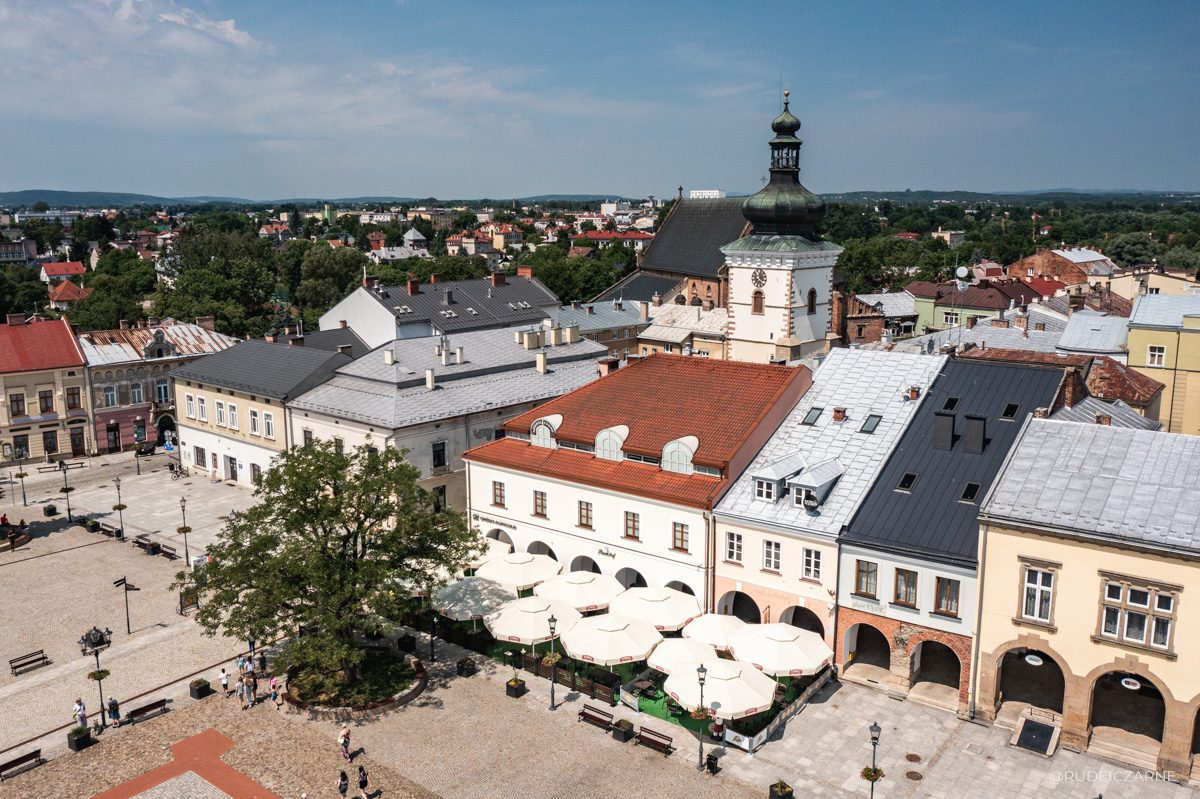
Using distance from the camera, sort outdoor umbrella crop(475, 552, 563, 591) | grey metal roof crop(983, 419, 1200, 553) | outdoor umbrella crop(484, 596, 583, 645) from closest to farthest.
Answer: grey metal roof crop(983, 419, 1200, 553)
outdoor umbrella crop(484, 596, 583, 645)
outdoor umbrella crop(475, 552, 563, 591)

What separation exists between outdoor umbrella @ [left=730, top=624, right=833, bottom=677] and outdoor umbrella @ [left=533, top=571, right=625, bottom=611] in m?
5.83

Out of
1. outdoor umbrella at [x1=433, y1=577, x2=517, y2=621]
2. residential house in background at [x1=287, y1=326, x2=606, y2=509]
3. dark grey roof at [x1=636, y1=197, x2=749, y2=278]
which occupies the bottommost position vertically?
outdoor umbrella at [x1=433, y1=577, x2=517, y2=621]

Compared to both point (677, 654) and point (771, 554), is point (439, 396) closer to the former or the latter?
point (771, 554)

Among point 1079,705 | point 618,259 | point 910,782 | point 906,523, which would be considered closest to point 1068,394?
point 906,523

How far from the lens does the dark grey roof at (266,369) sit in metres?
53.3

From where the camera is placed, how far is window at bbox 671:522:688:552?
117 feet

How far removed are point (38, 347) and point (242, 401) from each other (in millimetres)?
19219

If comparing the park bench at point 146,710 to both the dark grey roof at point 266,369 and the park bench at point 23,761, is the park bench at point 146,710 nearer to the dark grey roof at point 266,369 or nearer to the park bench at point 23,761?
the park bench at point 23,761

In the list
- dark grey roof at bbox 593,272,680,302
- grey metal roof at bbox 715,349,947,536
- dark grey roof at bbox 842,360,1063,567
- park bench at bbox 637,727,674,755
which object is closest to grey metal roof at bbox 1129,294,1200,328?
dark grey roof at bbox 842,360,1063,567

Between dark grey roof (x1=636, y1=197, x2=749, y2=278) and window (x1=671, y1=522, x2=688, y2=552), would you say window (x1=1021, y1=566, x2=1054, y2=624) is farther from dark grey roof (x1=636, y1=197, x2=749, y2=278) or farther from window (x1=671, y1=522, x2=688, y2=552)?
dark grey roof (x1=636, y1=197, x2=749, y2=278)

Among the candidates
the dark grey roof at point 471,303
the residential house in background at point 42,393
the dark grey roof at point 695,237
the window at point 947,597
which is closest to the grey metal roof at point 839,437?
the window at point 947,597

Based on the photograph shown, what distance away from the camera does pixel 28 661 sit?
3394 cm

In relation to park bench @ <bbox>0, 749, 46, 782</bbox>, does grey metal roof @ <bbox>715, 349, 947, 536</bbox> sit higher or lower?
higher

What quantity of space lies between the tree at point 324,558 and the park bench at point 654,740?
8.79 meters
